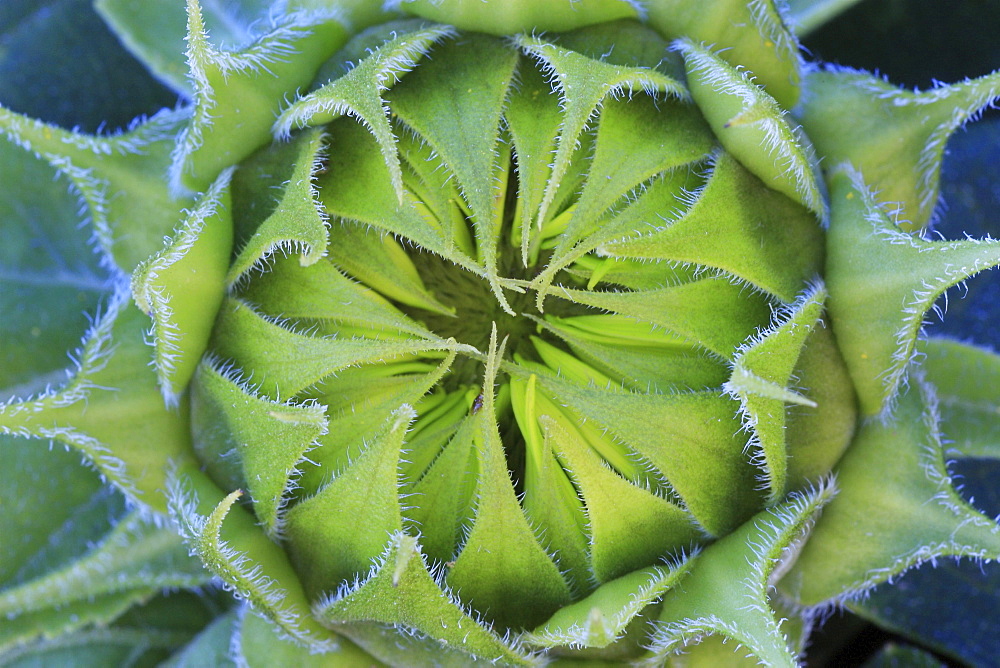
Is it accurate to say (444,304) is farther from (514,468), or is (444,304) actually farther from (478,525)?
(478,525)

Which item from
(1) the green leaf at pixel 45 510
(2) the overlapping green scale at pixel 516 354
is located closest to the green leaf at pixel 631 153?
(2) the overlapping green scale at pixel 516 354

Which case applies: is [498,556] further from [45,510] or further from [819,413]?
[45,510]

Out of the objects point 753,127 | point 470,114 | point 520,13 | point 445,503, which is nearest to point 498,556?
point 445,503

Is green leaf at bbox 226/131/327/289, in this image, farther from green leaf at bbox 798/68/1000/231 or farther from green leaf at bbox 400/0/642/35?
green leaf at bbox 798/68/1000/231

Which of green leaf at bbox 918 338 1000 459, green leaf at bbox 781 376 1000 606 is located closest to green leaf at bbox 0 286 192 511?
green leaf at bbox 781 376 1000 606

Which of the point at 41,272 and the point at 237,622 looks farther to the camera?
the point at 41,272

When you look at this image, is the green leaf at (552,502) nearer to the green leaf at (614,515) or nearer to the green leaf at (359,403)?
the green leaf at (614,515)

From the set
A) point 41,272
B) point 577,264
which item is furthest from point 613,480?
point 41,272
